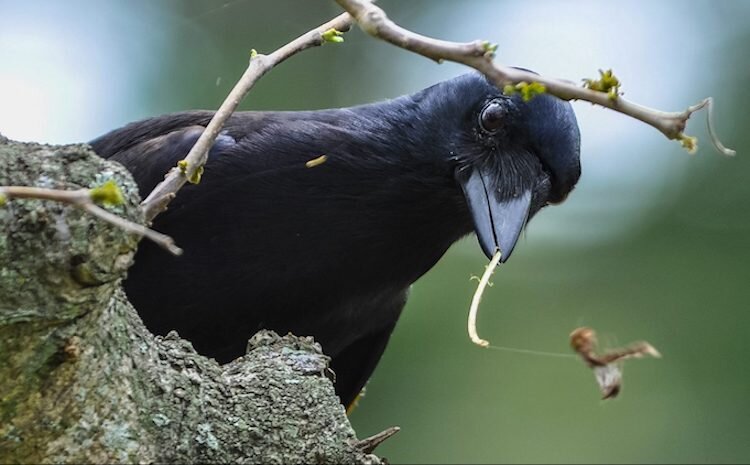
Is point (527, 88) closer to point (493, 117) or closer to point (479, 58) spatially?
point (479, 58)

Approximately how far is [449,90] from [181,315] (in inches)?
41.2

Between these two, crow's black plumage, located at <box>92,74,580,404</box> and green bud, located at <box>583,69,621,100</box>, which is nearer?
green bud, located at <box>583,69,621,100</box>

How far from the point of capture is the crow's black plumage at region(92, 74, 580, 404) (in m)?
3.57

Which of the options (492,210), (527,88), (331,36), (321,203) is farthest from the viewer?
(321,203)

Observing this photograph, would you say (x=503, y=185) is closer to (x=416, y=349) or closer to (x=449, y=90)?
(x=449, y=90)

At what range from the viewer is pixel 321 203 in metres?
3.66

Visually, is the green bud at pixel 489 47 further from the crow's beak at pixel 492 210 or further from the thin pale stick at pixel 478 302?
the crow's beak at pixel 492 210

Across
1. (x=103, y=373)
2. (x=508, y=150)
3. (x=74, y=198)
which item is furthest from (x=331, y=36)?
(x=508, y=150)

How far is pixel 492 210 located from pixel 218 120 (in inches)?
52.2

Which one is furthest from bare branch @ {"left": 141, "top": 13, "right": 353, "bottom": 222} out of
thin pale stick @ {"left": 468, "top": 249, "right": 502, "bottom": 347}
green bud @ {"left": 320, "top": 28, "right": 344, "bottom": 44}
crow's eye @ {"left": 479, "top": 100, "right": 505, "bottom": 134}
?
crow's eye @ {"left": 479, "top": 100, "right": 505, "bottom": 134}

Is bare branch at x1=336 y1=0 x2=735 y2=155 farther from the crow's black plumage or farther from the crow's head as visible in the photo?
the crow's black plumage

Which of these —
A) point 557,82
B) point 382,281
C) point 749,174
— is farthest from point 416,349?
point 557,82

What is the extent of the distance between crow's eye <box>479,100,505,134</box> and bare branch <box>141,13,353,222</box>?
110cm

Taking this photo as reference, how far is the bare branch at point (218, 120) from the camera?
205 cm
